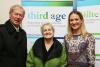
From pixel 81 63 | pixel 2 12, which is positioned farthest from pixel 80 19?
pixel 2 12

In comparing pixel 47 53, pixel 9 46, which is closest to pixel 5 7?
→ pixel 9 46

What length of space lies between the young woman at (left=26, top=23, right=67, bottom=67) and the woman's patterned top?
0.10 m

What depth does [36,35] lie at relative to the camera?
10.5 feet

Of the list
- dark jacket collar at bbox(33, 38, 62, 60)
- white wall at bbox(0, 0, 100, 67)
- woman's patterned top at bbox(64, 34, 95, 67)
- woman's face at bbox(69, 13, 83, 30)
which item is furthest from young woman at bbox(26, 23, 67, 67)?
white wall at bbox(0, 0, 100, 67)

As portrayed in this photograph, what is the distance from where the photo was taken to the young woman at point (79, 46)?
2510mm

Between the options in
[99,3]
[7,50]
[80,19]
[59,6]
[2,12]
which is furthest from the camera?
[2,12]

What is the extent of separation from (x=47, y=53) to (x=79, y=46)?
366 mm

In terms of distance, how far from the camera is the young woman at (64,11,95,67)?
251 centimetres

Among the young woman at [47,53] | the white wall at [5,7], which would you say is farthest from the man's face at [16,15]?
the white wall at [5,7]

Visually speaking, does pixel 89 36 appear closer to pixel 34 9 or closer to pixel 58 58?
pixel 58 58

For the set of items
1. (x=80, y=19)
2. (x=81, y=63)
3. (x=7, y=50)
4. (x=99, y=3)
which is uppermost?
(x=99, y=3)

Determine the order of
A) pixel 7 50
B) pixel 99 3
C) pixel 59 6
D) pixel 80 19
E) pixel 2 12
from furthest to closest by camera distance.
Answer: pixel 2 12 < pixel 59 6 < pixel 99 3 < pixel 80 19 < pixel 7 50

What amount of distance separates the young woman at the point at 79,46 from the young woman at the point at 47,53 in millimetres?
93

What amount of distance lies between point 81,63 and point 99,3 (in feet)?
2.86
